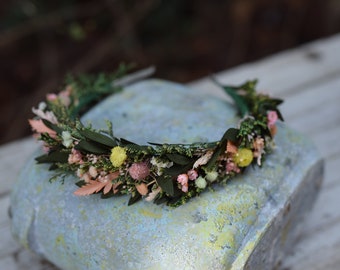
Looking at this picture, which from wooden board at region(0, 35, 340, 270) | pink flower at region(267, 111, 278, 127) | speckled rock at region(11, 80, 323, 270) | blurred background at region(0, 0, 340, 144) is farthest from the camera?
blurred background at region(0, 0, 340, 144)

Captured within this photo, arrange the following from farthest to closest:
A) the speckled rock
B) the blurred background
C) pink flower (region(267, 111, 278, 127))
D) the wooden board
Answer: the blurred background, the wooden board, pink flower (region(267, 111, 278, 127)), the speckled rock

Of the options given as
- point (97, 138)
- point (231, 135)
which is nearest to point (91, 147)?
point (97, 138)

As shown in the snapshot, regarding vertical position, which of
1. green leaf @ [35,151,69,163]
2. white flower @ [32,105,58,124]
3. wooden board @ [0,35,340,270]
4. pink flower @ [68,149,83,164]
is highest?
white flower @ [32,105,58,124]

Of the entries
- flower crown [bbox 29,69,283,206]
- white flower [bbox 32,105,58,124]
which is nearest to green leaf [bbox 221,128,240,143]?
flower crown [bbox 29,69,283,206]

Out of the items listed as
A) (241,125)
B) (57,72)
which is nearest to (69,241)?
(241,125)

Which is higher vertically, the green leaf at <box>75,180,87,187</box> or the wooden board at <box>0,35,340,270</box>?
the green leaf at <box>75,180,87,187</box>

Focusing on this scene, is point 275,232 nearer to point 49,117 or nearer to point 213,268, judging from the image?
point 213,268

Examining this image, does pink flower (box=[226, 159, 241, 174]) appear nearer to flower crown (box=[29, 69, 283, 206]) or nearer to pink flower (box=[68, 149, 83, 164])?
flower crown (box=[29, 69, 283, 206])
